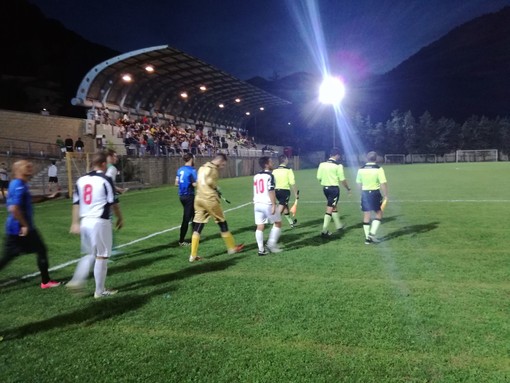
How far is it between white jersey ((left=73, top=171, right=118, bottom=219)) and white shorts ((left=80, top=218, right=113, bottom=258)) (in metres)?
0.08

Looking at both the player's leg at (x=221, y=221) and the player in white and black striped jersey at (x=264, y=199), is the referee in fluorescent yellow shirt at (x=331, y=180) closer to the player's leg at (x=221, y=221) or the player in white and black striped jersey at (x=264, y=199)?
the player in white and black striped jersey at (x=264, y=199)

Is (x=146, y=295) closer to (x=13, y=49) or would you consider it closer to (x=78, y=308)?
(x=78, y=308)

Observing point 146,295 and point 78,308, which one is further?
point 146,295

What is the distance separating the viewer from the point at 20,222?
5676 mm

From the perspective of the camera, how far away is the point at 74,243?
995cm

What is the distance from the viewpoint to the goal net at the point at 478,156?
68188 millimetres

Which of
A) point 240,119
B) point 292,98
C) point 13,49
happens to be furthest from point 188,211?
point 292,98

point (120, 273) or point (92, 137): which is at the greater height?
point (92, 137)

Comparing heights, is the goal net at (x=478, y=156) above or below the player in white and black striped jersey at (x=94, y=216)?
above

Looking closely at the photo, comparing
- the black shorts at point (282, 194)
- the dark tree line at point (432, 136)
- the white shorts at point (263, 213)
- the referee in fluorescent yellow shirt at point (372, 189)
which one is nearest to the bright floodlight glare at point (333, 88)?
Answer: the dark tree line at point (432, 136)

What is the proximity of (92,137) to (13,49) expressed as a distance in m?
45.4

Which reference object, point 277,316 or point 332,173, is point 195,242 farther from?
point 332,173

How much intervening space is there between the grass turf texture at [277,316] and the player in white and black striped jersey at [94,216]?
0.54 m

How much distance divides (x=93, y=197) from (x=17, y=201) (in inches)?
48.7
